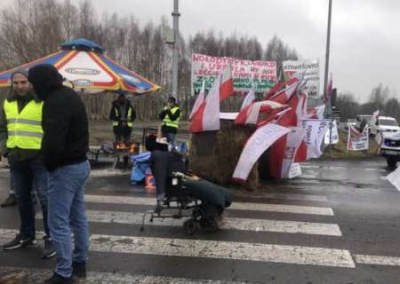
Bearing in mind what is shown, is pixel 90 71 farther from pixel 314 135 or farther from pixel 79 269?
pixel 79 269

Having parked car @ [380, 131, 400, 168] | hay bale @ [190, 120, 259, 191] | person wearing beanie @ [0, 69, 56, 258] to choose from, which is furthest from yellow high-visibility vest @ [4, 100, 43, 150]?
parked car @ [380, 131, 400, 168]

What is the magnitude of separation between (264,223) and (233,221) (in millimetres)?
451

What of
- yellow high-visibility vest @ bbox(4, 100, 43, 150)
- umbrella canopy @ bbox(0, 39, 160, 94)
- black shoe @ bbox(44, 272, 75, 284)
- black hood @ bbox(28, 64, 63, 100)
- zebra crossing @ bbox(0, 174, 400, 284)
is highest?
umbrella canopy @ bbox(0, 39, 160, 94)

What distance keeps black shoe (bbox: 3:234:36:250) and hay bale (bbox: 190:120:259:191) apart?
4.61 metres

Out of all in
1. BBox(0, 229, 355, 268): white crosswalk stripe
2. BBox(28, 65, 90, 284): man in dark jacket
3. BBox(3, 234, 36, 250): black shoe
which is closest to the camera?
BBox(28, 65, 90, 284): man in dark jacket

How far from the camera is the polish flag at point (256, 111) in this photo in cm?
886

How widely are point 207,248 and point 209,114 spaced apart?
170 inches

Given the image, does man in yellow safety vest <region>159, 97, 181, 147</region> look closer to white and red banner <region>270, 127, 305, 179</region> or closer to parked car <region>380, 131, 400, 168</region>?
white and red banner <region>270, 127, 305, 179</region>

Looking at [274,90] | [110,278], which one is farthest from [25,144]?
[274,90]

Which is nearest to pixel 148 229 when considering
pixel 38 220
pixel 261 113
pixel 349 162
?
pixel 38 220

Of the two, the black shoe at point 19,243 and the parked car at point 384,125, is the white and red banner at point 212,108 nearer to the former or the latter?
the black shoe at point 19,243

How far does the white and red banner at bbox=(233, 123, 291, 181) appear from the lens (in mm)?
8133

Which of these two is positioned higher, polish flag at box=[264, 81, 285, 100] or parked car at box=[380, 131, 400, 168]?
polish flag at box=[264, 81, 285, 100]

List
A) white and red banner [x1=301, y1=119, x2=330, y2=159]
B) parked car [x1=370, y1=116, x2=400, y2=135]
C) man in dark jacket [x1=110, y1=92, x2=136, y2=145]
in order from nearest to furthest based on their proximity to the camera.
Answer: white and red banner [x1=301, y1=119, x2=330, y2=159] < man in dark jacket [x1=110, y1=92, x2=136, y2=145] < parked car [x1=370, y1=116, x2=400, y2=135]
